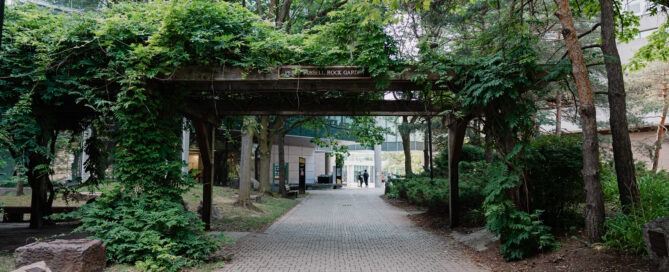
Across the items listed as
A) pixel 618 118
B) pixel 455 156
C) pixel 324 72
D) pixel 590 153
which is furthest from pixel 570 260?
pixel 324 72

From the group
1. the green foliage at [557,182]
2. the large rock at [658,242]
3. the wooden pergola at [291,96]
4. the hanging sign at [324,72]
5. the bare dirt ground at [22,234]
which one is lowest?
the bare dirt ground at [22,234]

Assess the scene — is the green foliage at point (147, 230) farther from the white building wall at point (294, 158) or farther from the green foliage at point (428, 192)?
the white building wall at point (294, 158)

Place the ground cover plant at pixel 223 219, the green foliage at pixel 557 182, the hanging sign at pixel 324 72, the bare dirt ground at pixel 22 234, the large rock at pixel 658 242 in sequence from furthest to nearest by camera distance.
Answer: the bare dirt ground at pixel 22 234 < the green foliage at pixel 557 182 < the hanging sign at pixel 324 72 < the ground cover plant at pixel 223 219 < the large rock at pixel 658 242

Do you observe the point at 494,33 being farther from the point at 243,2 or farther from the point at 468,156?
the point at 468,156

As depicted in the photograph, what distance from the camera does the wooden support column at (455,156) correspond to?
993 centimetres

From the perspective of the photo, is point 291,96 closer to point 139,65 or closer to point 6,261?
point 139,65

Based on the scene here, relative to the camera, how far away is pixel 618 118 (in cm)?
685

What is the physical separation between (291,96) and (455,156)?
4.49 meters

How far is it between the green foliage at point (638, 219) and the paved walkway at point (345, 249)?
203cm

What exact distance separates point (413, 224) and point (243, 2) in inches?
374

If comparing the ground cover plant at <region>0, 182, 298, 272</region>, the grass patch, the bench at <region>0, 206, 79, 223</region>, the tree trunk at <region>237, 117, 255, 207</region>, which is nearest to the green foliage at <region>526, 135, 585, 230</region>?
the ground cover plant at <region>0, 182, 298, 272</region>

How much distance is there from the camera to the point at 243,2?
14047mm

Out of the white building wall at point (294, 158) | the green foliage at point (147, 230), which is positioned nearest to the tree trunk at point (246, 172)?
the green foliage at point (147, 230)

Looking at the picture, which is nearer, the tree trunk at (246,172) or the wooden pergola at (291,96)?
the wooden pergola at (291,96)
